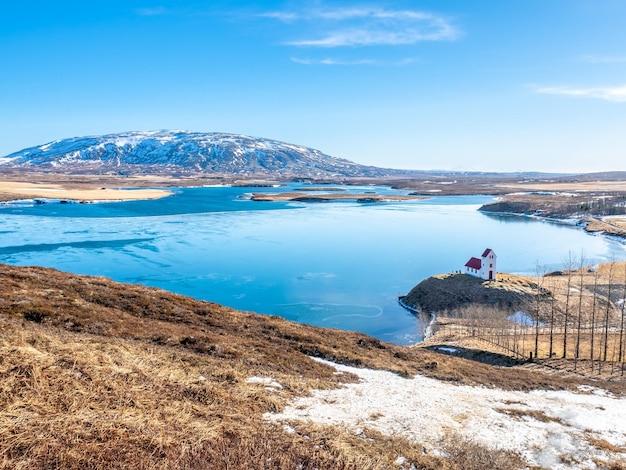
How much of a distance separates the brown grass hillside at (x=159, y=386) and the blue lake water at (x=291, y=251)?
73.1 ft

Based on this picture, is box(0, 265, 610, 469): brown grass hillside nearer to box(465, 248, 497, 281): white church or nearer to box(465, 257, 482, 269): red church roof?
box(465, 248, 497, 281): white church

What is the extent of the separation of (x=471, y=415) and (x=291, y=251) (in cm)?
5494

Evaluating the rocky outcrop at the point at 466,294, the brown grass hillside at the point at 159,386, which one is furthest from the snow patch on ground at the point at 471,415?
the rocky outcrop at the point at 466,294

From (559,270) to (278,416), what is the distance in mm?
62888

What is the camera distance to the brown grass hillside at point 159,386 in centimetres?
729

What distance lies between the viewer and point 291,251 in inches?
2635

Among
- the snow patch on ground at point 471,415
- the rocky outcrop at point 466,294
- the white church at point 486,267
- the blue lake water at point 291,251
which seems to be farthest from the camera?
the white church at point 486,267

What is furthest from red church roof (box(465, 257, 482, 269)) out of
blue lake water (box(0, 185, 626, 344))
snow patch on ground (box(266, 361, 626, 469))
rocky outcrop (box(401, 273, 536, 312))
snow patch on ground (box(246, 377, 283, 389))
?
snow patch on ground (box(246, 377, 283, 389))

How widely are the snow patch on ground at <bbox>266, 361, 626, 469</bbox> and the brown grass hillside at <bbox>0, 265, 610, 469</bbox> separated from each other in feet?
2.71

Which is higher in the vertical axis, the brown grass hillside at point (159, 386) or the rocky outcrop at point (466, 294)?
the brown grass hillside at point (159, 386)

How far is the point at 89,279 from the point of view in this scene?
2256cm

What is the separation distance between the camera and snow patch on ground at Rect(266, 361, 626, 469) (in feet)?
34.9

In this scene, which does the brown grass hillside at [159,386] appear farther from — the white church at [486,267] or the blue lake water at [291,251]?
the white church at [486,267]

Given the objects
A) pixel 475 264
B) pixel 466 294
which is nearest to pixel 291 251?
pixel 475 264
